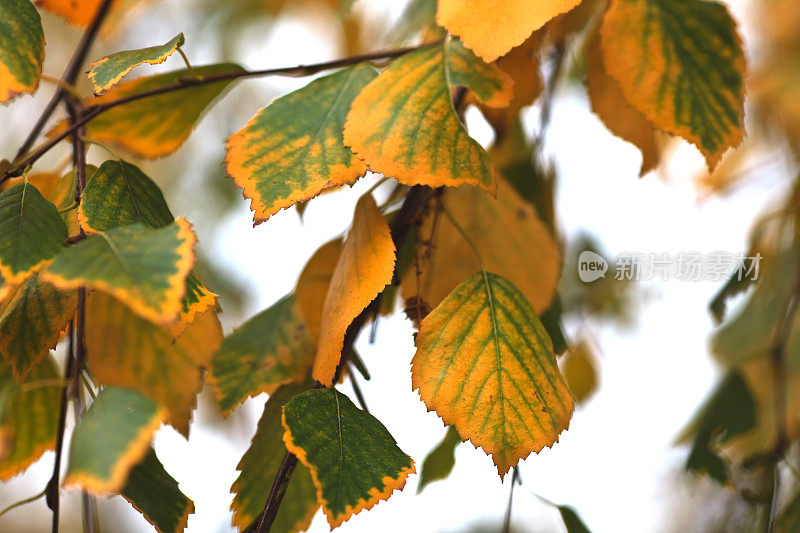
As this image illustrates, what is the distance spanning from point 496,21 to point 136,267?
0.69 feet

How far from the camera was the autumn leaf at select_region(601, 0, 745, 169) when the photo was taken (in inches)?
16.2

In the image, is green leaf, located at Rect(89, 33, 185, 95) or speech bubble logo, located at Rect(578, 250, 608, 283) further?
speech bubble logo, located at Rect(578, 250, 608, 283)

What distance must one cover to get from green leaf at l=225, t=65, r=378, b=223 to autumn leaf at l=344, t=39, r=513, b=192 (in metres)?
0.01

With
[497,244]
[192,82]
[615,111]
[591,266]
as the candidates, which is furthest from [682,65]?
[591,266]

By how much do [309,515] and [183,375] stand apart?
12cm

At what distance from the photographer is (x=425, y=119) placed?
367 millimetres

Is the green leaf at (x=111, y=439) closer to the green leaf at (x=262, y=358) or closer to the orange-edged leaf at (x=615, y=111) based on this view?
the green leaf at (x=262, y=358)

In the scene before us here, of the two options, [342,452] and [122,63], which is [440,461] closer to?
[342,452]

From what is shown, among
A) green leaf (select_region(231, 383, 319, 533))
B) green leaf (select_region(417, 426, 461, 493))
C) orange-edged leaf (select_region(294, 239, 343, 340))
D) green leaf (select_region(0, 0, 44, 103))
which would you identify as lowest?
green leaf (select_region(417, 426, 461, 493))

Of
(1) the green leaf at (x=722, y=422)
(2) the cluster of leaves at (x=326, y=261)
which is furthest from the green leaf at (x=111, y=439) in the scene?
(1) the green leaf at (x=722, y=422)

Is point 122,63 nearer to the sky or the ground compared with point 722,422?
nearer to the sky

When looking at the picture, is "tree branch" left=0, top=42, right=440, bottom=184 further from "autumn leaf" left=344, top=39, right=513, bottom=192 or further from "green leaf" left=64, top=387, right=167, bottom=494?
"green leaf" left=64, top=387, right=167, bottom=494

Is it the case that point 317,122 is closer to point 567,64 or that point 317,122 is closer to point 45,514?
point 567,64

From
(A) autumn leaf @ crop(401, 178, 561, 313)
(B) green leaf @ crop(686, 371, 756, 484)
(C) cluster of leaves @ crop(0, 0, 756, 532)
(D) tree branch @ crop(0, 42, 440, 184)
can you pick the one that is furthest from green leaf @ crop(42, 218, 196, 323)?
(B) green leaf @ crop(686, 371, 756, 484)
